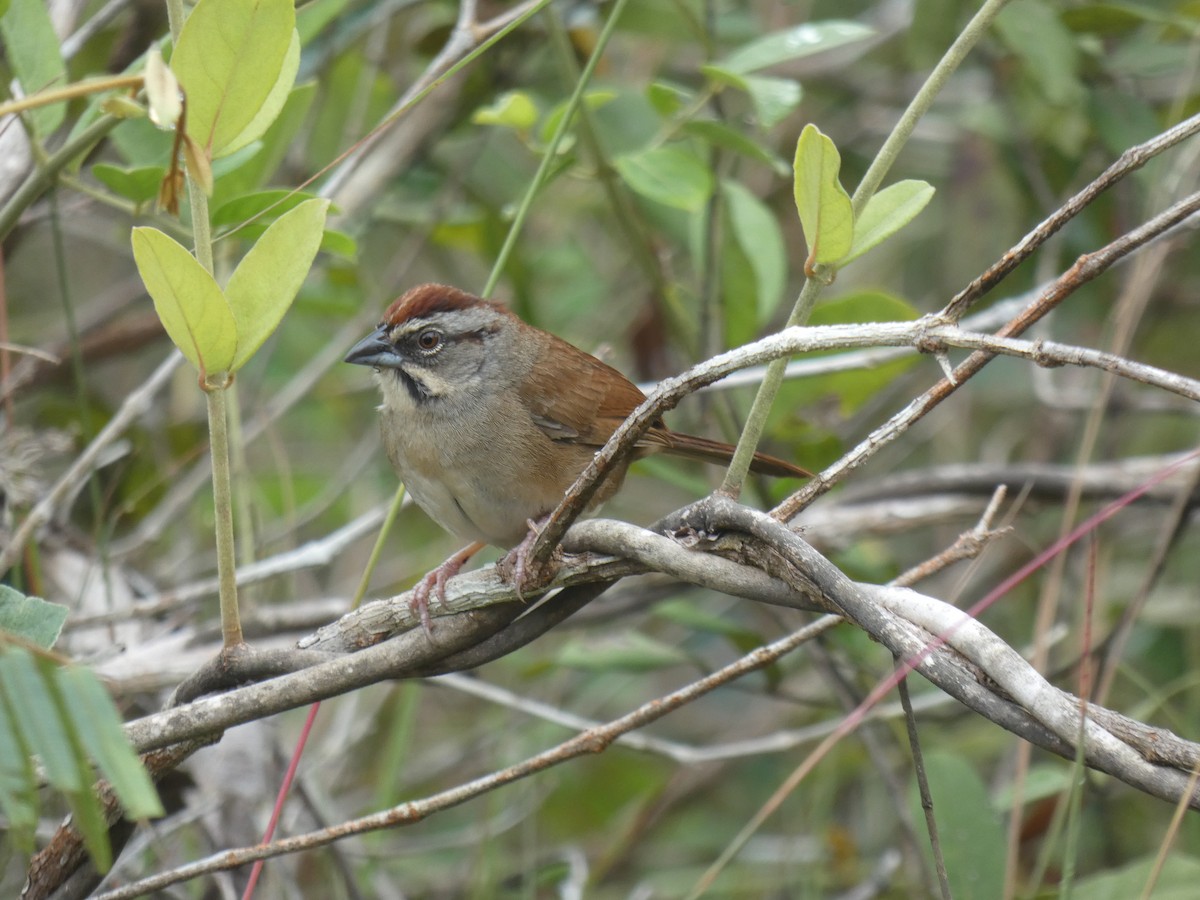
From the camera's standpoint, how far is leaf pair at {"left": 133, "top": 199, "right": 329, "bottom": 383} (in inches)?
69.8

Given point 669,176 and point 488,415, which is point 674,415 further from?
point 669,176

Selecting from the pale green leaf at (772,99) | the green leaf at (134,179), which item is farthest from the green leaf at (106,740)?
the pale green leaf at (772,99)

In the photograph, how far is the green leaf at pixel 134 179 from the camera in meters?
2.63

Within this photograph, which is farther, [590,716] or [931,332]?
[590,716]

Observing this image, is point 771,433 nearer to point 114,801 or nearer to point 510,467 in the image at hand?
point 510,467

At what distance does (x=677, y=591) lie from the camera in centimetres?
439

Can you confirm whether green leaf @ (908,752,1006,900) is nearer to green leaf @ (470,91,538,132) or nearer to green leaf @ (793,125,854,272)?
green leaf @ (793,125,854,272)

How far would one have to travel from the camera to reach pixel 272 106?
2.02m

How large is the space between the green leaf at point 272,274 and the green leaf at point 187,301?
42 millimetres

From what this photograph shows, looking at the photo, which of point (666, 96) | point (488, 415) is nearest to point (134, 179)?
point (488, 415)

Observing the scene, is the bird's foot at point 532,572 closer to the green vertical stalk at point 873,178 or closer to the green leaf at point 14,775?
the green vertical stalk at point 873,178

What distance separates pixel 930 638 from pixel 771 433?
8.44 ft

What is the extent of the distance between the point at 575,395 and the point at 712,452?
43 centimetres

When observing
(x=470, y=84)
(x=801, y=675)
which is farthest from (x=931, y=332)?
(x=801, y=675)
